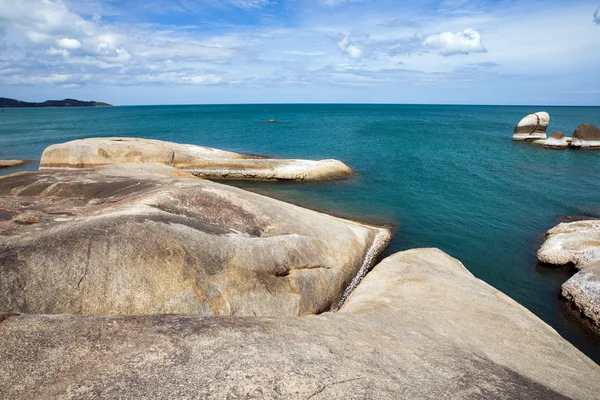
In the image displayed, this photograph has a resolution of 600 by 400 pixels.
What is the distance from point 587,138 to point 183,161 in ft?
212

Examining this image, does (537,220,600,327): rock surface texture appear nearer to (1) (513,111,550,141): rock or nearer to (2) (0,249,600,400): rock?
(2) (0,249,600,400): rock

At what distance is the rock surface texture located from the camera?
16.5 metres

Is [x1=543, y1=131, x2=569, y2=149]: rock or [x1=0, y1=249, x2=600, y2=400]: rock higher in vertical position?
[x1=543, y1=131, x2=569, y2=149]: rock

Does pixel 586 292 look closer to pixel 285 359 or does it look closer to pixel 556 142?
pixel 285 359

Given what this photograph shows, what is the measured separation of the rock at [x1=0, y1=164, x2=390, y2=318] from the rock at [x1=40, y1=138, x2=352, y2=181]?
1667 cm

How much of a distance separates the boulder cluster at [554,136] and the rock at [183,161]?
45.8 meters

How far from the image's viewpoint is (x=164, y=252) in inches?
455

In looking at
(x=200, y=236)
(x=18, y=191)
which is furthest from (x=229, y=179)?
(x=200, y=236)

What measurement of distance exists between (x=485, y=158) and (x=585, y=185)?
631 inches

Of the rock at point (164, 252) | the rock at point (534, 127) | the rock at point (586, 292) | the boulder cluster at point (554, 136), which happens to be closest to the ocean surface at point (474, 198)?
the rock at point (586, 292)

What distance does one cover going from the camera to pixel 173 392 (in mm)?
6230

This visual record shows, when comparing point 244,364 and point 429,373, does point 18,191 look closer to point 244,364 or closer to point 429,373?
point 244,364

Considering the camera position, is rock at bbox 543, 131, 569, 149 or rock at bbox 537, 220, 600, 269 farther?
rock at bbox 543, 131, 569, 149

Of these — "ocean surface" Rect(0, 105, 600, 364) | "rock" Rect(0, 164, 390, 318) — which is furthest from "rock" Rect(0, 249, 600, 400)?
"ocean surface" Rect(0, 105, 600, 364)
